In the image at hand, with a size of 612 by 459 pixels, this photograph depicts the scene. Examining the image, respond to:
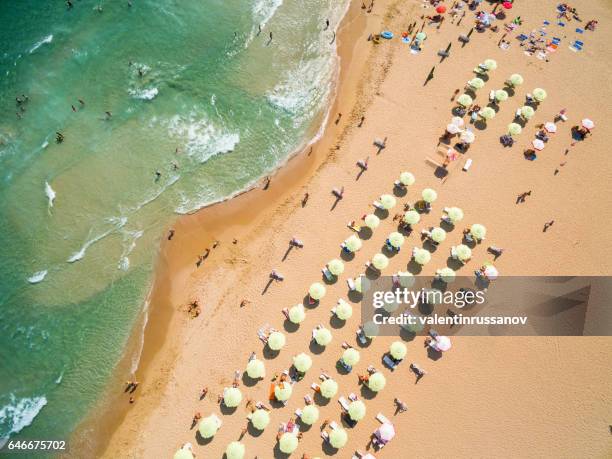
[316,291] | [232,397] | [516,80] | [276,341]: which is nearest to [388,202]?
[316,291]

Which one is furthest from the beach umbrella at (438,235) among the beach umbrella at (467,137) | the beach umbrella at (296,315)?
the beach umbrella at (296,315)

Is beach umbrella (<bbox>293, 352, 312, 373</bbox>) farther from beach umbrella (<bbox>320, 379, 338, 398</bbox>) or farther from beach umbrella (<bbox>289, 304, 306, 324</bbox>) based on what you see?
beach umbrella (<bbox>289, 304, 306, 324</bbox>)

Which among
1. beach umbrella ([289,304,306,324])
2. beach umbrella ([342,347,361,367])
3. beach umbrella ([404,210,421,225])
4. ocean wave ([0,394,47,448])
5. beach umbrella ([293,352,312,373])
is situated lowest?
ocean wave ([0,394,47,448])

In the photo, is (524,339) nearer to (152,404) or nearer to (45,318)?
(152,404)

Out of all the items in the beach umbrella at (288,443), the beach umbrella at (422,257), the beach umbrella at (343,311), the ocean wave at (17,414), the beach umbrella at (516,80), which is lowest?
the ocean wave at (17,414)

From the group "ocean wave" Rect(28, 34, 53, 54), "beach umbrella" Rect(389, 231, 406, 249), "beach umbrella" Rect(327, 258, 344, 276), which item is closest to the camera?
"beach umbrella" Rect(327, 258, 344, 276)

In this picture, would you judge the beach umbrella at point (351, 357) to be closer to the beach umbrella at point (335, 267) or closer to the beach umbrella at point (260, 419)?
the beach umbrella at point (335, 267)

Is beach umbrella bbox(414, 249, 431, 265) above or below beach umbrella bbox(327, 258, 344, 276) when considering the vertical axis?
above

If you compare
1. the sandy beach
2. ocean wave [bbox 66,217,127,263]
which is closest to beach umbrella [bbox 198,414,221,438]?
the sandy beach

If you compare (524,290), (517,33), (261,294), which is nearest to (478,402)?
(524,290)
